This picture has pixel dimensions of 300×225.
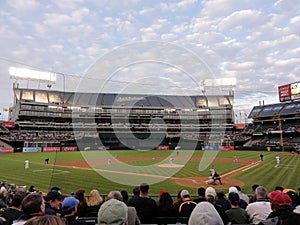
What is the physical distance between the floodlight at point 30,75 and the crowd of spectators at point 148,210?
75.9m

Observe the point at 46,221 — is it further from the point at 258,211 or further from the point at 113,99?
the point at 113,99

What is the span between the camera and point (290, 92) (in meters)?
62.4

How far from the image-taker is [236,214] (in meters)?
4.88

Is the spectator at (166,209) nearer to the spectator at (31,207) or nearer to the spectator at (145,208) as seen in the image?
the spectator at (145,208)

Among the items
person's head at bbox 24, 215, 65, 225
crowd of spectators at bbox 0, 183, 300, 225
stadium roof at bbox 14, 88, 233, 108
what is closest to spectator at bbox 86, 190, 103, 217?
crowd of spectators at bbox 0, 183, 300, 225

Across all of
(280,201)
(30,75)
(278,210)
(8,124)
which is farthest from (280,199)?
(30,75)

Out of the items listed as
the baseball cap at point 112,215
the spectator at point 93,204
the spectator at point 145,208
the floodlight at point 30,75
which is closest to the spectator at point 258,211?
the spectator at point 145,208

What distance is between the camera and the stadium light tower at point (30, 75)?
69812mm

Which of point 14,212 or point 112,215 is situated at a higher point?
point 112,215

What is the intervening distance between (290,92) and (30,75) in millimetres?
80762

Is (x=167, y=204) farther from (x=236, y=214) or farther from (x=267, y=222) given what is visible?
(x=267, y=222)

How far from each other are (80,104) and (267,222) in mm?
74363

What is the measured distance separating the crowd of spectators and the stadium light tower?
75.9 metres

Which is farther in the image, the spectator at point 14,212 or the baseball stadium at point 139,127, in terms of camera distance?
the baseball stadium at point 139,127
